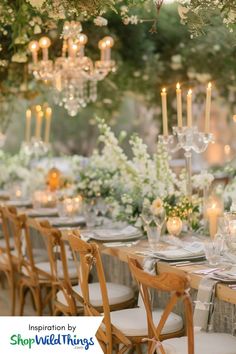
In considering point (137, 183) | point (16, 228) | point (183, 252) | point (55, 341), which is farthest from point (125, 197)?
point (55, 341)

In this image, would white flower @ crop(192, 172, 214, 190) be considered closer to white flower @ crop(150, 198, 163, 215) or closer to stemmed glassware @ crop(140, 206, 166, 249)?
white flower @ crop(150, 198, 163, 215)

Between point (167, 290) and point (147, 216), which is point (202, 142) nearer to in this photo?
point (147, 216)

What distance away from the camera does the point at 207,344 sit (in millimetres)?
3295

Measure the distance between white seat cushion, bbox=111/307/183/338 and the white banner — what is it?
273 mm

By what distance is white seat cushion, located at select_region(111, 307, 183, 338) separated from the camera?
3.66 meters

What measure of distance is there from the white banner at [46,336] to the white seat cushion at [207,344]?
1.21 ft

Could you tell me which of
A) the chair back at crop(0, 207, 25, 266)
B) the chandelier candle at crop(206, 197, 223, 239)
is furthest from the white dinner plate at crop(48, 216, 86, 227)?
the chandelier candle at crop(206, 197, 223, 239)

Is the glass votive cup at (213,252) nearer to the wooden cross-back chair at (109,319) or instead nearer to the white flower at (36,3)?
the wooden cross-back chair at (109,319)

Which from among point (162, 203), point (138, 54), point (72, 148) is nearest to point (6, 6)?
point (162, 203)

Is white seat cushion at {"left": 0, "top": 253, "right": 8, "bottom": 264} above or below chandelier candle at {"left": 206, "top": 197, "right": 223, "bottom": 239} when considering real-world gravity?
below

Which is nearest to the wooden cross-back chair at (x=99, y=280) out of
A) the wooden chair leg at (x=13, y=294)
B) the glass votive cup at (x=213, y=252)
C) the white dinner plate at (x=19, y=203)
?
the glass votive cup at (x=213, y=252)

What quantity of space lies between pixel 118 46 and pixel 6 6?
2.43 meters

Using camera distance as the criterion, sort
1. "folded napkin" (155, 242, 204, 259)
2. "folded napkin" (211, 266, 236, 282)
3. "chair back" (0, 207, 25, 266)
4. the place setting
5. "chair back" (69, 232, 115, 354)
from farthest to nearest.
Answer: "chair back" (0, 207, 25, 266), "folded napkin" (155, 242, 204, 259), "chair back" (69, 232, 115, 354), the place setting, "folded napkin" (211, 266, 236, 282)

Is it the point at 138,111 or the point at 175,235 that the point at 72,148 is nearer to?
the point at 138,111
